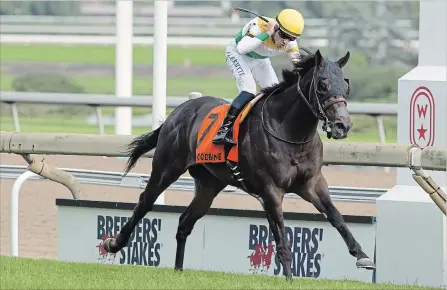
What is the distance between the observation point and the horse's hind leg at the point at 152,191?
767 centimetres

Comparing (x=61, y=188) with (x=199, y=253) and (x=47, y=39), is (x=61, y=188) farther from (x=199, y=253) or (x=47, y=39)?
(x=47, y=39)

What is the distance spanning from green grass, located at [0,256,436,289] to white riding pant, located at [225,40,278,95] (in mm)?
1267

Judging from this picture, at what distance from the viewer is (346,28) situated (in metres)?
28.1

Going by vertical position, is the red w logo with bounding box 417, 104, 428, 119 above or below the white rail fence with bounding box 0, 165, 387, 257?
above

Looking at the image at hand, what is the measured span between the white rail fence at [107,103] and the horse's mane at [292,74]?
11.1 feet

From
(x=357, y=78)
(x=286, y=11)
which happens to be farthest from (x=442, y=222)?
(x=357, y=78)

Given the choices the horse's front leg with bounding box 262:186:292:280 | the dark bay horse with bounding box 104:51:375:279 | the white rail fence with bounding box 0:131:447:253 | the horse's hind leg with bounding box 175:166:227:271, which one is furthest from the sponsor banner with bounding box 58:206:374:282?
the horse's front leg with bounding box 262:186:292:280

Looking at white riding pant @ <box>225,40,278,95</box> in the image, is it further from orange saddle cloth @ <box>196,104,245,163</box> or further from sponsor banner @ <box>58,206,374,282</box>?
sponsor banner @ <box>58,206,374,282</box>

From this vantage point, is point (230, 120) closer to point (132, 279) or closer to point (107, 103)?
point (132, 279)

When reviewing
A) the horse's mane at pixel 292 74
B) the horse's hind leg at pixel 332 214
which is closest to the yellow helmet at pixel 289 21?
the horse's mane at pixel 292 74

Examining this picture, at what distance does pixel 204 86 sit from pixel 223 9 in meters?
2.47

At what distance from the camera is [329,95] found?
21.2 feet

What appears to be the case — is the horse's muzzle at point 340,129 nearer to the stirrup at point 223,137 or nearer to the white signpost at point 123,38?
the stirrup at point 223,137

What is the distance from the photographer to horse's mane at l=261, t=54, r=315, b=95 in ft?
22.3
